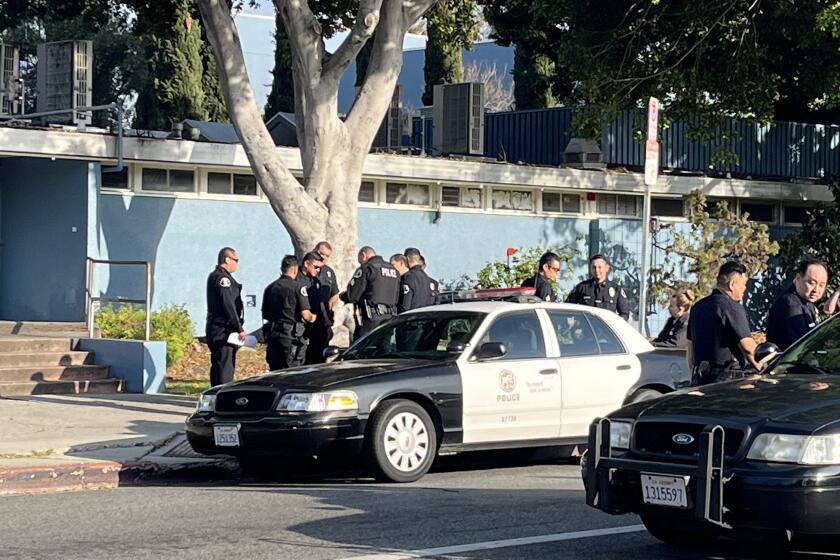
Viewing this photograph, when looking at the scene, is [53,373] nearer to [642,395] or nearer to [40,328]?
[40,328]

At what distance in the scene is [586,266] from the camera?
26.1m

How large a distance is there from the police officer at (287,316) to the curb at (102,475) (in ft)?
9.43

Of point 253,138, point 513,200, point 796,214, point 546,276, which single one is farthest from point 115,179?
point 796,214

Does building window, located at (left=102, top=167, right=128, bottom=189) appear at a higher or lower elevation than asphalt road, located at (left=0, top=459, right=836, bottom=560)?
higher

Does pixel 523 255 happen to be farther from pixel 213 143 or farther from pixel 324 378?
pixel 324 378

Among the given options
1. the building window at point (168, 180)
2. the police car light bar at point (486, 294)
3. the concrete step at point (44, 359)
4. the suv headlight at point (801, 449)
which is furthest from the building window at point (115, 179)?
the suv headlight at point (801, 449)

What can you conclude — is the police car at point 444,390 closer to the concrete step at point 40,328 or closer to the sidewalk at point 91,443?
the sidewalk at point 91,443

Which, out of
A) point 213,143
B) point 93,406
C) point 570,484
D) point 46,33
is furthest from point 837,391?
point 46,33

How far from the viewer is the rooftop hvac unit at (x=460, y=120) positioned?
1040 inches

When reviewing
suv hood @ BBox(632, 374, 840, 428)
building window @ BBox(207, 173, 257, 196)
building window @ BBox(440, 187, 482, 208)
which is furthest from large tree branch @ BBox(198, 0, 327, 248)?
suv hood @ BBox(632, 374, 840, 428)

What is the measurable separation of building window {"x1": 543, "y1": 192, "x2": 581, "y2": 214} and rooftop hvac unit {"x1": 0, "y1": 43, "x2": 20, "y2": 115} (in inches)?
364

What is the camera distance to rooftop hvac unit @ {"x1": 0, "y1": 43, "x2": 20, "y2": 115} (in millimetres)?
21953

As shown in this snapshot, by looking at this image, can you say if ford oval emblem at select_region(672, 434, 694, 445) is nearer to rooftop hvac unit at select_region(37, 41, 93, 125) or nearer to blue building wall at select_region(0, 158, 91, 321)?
blue building wall at select_region(0, 158, 91, 321)

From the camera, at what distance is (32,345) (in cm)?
1861
